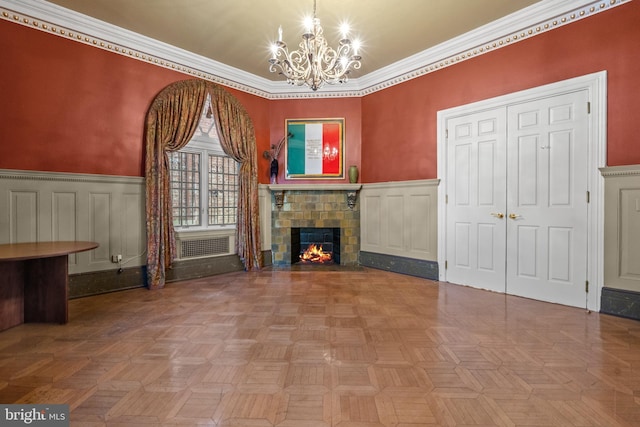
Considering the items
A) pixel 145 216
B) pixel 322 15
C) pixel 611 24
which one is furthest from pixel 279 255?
pixel 611 24

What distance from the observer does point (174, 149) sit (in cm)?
450

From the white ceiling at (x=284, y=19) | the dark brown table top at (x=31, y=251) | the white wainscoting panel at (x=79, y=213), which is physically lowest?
the dark brown table top at (x=31, y=251)

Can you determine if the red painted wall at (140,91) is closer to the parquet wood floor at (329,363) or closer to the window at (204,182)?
the window at (204,182)

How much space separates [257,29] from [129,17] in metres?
1.48

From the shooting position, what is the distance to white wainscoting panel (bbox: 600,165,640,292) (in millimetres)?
3061

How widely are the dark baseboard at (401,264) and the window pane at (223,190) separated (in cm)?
239

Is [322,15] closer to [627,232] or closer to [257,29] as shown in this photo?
[257,29]

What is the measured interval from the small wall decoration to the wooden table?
11.5ft

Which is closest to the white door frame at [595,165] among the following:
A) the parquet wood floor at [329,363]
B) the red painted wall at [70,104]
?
the parquet wood floor at [329,363]

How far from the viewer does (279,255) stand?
5758 mm

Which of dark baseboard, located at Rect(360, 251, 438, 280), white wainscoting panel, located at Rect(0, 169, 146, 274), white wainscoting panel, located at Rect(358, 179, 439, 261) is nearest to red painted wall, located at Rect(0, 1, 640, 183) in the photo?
white wainscoting panel, located at Rect(0, 169, 146, 274)

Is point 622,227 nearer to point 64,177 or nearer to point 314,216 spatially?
point 314,216

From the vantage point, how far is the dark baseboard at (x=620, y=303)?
120 inches

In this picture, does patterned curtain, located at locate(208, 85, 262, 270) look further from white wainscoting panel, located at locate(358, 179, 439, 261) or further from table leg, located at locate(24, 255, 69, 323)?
table leg, located at locate(24, 255, 69, 323)
